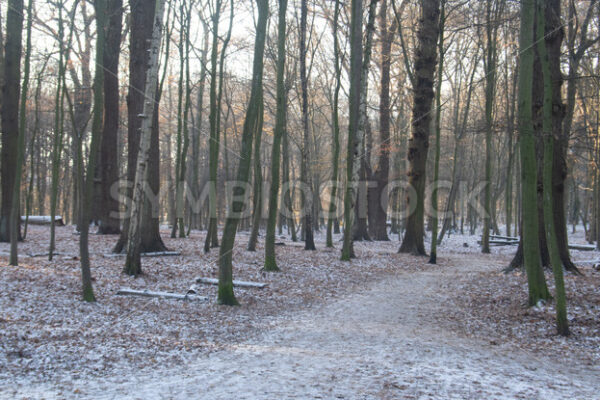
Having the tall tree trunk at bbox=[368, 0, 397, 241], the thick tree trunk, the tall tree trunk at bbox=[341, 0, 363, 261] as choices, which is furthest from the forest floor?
the tall tree trunk at bbox=[368, 0, 397, 241]

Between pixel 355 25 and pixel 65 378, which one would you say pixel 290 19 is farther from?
pixel 65 378

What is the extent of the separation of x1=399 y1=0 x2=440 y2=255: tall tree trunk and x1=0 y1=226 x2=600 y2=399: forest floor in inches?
230

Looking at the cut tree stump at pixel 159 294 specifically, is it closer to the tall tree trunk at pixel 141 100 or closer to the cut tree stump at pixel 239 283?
the cut tree stump at pixel 239 283

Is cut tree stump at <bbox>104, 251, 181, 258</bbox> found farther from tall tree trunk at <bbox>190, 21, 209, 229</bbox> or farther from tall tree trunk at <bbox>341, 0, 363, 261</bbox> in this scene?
tall tree trunk at <bbox>341, 0, 363, 261</bbox>

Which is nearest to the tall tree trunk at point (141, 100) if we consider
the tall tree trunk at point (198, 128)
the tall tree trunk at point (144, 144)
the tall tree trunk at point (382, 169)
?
the tall tree trunk at point (198, 128)

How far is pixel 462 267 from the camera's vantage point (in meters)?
15.7

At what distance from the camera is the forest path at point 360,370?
4.50 m

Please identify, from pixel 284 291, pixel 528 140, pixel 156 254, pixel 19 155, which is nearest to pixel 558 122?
pixel 528 140

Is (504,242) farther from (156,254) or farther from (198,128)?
(156,254)

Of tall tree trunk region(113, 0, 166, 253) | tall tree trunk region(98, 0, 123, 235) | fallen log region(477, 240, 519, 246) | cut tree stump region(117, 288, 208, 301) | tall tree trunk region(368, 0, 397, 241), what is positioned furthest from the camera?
fallen log region(477, 240, 519, 246)

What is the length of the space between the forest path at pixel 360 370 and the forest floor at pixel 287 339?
23mm

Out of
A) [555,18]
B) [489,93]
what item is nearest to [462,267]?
[489,93]

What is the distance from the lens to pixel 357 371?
5.14 m

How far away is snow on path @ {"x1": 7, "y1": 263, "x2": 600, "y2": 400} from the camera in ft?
14.7
